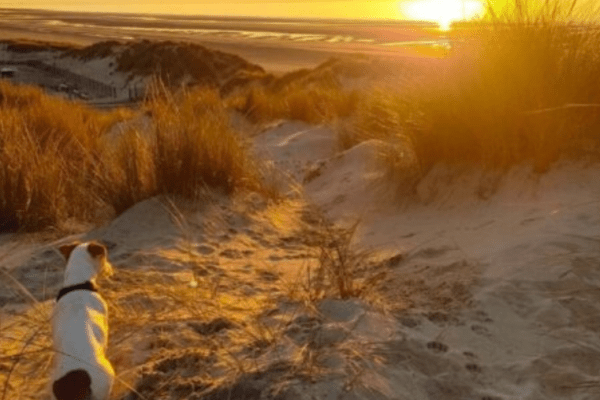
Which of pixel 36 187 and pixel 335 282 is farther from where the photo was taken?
pixel 36 187

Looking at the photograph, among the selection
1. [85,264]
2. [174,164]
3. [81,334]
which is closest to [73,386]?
[81,334]

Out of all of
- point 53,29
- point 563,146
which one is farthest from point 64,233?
point 53,29

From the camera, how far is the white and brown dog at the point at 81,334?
214 centimetres

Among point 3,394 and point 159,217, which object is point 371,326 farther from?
point 159,217

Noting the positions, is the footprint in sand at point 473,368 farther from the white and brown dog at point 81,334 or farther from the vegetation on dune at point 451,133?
the vegetation on dune at point 451,133

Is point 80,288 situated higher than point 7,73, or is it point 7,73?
point 80,288

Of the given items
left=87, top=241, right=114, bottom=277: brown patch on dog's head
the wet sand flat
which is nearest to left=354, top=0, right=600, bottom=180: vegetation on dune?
left=87, top=241, right=114, bottom=277: brown patch on dog's head

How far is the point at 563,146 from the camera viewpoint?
427cm

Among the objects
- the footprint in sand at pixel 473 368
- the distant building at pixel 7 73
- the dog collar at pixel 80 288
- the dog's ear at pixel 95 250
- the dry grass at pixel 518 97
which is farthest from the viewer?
the distant building at pixel 7 73

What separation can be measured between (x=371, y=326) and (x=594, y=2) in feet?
10.9

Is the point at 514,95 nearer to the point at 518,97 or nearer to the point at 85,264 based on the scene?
the point at 518,97

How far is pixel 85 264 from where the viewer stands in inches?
113

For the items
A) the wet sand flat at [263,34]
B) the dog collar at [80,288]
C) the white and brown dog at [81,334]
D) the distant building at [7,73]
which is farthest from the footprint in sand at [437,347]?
→ the distant building at [7,73]

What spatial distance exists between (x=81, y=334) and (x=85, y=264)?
1.91 ft
